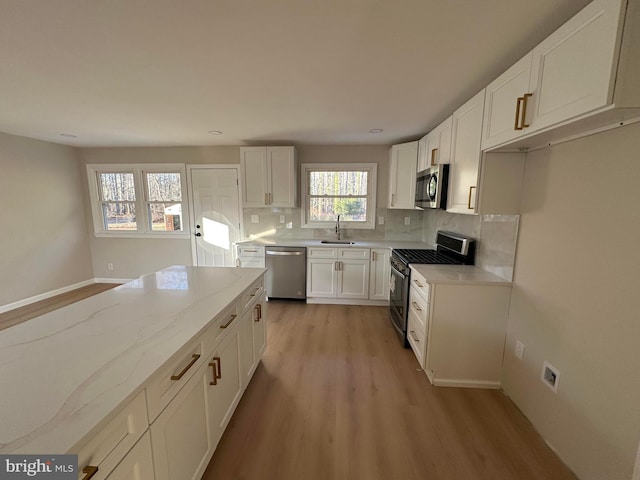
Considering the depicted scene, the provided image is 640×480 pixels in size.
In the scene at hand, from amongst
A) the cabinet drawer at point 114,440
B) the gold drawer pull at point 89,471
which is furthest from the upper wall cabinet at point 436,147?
the gold drawer pull at point 89,471

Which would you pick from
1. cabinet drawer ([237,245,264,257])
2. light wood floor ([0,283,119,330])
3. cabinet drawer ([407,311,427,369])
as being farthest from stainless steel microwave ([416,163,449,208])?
light wood floor ([0,283,119,330])

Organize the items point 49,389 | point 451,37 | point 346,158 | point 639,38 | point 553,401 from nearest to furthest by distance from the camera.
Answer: point 49,389 < point 639,38 < point 451,37 < point 553,401 < point 346,158

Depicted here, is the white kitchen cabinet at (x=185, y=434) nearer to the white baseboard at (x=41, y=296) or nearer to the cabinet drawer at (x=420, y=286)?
the cabinet drawer at (x=420, y=286)

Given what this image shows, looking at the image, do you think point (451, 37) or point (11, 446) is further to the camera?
point (451, 37)

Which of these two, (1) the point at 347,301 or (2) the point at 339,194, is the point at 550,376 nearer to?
(1) the point at 347,301

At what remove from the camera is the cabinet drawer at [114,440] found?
2.18ft

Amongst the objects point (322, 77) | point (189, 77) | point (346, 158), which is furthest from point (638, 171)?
point (346, 158)

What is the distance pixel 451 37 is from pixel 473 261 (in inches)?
71.4

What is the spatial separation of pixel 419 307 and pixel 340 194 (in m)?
2.26

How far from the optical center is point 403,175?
346 cm

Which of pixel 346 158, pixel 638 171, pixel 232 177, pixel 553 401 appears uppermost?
pixel 346 158

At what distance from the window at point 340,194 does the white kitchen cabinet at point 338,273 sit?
2.16ft

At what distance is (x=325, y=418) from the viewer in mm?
1737

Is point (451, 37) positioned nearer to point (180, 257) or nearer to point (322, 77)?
point (322, 77)
